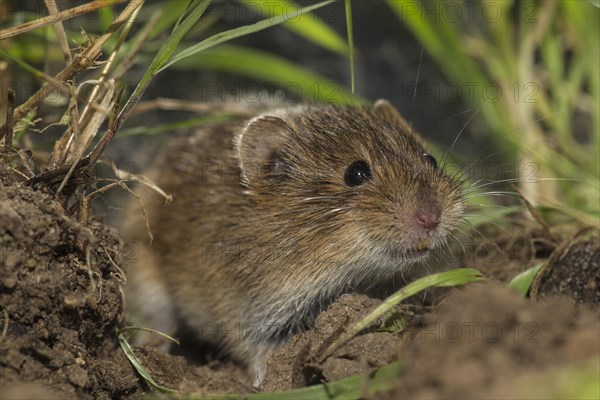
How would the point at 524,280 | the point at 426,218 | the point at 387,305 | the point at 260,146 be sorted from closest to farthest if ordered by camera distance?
the point at 387,305, the point at 426,218, the point at 524,280, the point at 260,146

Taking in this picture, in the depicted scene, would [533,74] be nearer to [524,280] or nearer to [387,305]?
[524,280]

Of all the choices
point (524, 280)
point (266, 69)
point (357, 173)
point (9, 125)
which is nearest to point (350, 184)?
point (357, 173)

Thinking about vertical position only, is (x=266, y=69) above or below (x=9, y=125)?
below

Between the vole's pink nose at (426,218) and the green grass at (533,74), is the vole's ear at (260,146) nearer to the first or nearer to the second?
the vole's pink nose at (426,218)

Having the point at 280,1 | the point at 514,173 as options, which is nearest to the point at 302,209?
the point at 280,1

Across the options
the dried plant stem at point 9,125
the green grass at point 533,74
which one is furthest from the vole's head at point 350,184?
the green grass at point 533,74

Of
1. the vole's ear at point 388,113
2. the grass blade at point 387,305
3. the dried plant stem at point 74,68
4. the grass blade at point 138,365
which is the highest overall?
the dried plant stem at point 74,68

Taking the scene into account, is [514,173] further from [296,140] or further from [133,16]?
[133,16]
